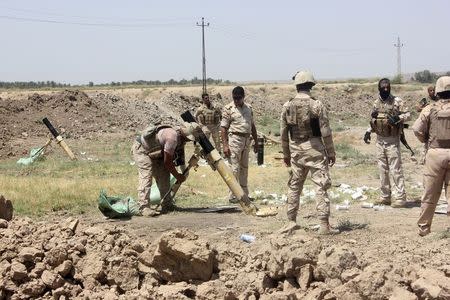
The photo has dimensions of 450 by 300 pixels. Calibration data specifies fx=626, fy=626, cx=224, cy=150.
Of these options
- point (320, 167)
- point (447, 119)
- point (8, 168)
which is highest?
point (447, 119)

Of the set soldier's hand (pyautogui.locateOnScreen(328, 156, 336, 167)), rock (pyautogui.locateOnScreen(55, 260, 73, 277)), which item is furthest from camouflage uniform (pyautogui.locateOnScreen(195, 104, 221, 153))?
rock (pyautogui.locateOnScreen(55, 260, 73, 277))

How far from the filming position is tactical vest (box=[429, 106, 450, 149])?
6570 millimetres

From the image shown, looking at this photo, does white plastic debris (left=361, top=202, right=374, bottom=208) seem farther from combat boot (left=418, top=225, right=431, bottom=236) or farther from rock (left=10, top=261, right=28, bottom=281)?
rock (left=10, top=261, right=28, bottom=281)

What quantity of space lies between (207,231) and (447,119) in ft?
10.1

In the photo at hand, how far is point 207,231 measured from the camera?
7.66 m

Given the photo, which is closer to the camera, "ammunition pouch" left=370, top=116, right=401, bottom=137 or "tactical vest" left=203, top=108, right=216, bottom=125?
"ammunition pouch" left=370, top=116, right=401, bottom=137

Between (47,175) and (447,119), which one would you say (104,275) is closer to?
(447,119)

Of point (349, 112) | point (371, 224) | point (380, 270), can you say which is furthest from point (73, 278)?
point (349, 112)

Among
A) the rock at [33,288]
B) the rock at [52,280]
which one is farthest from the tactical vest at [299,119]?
the rock at [33,288]

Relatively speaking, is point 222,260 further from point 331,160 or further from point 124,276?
point 331,160

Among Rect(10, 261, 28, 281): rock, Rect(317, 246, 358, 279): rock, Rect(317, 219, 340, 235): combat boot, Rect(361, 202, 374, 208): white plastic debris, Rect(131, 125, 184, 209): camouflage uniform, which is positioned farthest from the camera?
Rect(361, 202, 374, 208): white plastic debris

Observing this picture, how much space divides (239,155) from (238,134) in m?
0.32

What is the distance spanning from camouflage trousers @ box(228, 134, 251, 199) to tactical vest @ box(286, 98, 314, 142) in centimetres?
235

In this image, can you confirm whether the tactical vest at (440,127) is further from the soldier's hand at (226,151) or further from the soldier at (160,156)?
the soldier's hand at (226,151)
